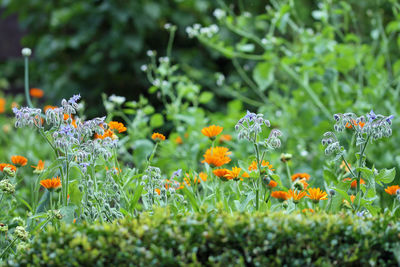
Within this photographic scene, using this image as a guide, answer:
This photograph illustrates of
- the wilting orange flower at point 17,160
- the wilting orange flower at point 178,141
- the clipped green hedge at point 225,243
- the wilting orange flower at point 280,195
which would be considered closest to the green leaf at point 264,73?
the wilting orange flower at point 178,141

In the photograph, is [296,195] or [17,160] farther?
[17,160]

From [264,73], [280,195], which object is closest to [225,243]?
[280,195]

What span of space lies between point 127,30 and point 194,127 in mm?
2175

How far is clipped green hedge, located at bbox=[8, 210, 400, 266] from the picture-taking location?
1.73 m

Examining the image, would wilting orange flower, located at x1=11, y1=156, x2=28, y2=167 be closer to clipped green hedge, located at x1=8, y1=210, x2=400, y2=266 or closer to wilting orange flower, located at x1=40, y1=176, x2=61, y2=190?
wilting orange flower, located at x1=40, y1=176, x2=61, y2=190

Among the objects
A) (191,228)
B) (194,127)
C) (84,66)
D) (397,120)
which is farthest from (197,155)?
(84,66)

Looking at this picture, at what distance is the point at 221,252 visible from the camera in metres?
1.79

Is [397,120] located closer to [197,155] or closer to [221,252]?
[197,155]

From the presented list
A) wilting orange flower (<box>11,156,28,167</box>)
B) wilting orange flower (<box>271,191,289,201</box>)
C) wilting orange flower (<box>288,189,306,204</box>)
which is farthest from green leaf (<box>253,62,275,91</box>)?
wilting orange flower (<box>11,156,28,167</box>)

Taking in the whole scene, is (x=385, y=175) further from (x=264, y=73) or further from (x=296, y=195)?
(x=264, y=73)

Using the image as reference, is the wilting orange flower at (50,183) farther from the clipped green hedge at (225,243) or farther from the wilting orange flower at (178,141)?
the wilting orange flower at (178,141)

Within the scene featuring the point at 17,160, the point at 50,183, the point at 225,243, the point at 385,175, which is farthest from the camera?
the point at 17,160

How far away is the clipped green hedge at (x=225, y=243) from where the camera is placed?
1726mm

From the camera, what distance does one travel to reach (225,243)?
5.85ft
